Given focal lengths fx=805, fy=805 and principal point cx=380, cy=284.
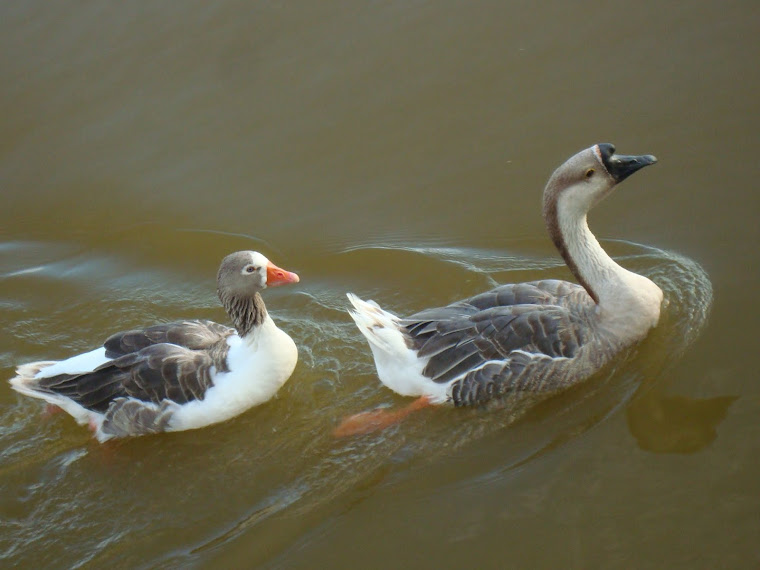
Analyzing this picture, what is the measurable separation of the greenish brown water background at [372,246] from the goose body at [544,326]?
24 centimetres

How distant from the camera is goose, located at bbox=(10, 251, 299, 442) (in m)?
6.42

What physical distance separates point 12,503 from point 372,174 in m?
4.73

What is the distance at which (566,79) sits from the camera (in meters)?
8.99

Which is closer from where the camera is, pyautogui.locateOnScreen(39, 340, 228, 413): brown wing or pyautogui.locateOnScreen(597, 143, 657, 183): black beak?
pyautogui.locateOnScreen(597, 143, 657, 183): black beak

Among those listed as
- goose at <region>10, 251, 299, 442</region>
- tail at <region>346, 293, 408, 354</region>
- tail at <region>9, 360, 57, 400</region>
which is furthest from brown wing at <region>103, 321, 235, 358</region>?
tail at <region>346, 293, 408, 354</region>

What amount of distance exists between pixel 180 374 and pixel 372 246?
2426 millimetres

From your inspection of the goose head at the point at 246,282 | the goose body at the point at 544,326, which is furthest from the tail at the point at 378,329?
the goose head at the point at 246,282

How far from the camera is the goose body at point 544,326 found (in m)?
6.14

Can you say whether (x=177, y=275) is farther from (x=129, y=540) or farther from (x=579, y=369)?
(x=579, y=369)

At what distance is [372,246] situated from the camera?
26.2ft

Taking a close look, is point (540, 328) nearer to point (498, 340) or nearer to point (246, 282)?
point (498, 340)

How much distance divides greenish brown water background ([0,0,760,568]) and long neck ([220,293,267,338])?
0.67 meters

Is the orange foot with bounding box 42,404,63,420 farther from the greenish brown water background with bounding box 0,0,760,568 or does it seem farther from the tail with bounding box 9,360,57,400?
the tail with bounding box 9,360,57,400

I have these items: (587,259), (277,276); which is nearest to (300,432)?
(277,276)
